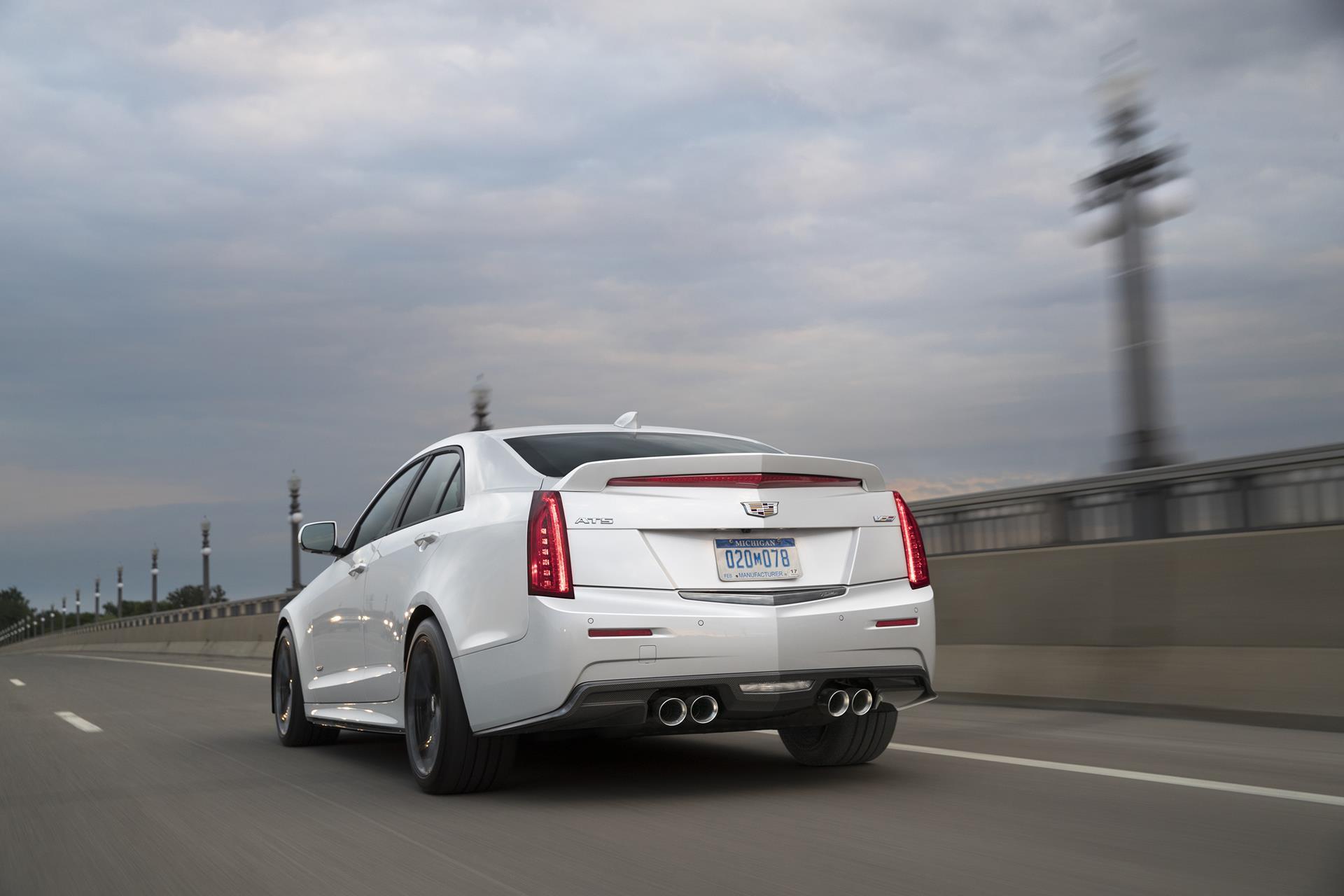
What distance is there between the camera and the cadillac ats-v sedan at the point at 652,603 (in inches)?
226

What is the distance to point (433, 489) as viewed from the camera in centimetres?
724

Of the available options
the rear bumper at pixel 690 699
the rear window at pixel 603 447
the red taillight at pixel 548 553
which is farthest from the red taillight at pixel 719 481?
the rear bumper at pixel 690 699

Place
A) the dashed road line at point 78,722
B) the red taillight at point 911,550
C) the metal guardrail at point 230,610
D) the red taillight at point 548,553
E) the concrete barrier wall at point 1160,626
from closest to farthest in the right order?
the red taillight at point 548,553
the red taillight at point 911,550
the concrete barrier wall at point 1160,626
the dashed road line at point 78,722
the metal guardrail at point 230,610

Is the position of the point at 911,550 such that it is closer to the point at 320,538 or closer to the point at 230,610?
the point at 320,538

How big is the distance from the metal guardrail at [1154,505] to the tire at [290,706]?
5227mm

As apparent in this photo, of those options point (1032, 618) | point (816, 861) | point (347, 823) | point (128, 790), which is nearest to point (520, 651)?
point (347, 823)

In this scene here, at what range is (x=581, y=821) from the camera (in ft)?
18.7

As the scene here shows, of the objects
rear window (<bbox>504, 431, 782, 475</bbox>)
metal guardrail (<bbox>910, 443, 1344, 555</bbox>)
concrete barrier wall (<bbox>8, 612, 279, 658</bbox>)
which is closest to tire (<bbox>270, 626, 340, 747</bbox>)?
rear window (<bbox>504, 431, 782, 475</bbox>)

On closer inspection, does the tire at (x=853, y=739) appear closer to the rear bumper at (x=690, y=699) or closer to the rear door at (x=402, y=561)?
the rear bumper at (x=690, y=699)

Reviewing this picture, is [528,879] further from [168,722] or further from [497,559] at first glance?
[168,722]

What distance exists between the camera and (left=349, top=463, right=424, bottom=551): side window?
7797mm

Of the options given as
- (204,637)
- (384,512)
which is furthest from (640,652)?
(204,637)

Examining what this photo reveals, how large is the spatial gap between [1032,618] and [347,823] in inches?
232

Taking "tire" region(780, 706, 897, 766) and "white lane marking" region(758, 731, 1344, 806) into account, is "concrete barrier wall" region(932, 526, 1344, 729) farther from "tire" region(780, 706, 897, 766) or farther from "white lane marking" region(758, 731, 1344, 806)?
"tire" region(780, 706, 897, 766)
